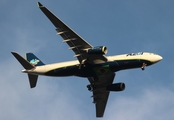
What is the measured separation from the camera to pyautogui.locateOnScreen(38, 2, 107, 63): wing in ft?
234

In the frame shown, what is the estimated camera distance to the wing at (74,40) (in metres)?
71.2

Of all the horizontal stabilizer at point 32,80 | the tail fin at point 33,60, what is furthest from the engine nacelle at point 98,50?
the horizontal stabilizer at point 32,80

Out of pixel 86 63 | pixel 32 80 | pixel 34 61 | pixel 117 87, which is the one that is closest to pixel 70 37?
pixel 86 63

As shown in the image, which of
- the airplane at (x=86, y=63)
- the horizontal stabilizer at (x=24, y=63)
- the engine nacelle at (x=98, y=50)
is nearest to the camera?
the engine nacelle at (x=98, y=50)

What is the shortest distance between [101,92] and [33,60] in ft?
53.0

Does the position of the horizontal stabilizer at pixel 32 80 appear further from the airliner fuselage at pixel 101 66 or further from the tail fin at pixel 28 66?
the airliner fuselage at pixel 101 66

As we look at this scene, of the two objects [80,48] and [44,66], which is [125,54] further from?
[44,66]

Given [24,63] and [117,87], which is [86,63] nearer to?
[117,87]

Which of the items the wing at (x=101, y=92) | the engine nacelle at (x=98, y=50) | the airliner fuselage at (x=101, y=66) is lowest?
the wing at (x=101, y=92)

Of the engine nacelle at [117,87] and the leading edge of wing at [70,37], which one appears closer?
the leading edge of wing at [70,37]

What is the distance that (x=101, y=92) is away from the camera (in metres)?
86.4

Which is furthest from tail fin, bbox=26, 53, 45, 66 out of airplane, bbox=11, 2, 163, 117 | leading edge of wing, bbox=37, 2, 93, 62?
leading edge of wing, bbox=37, 2, 93, 62

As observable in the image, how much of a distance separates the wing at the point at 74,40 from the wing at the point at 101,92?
22.0 ft

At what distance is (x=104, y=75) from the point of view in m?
79.6
